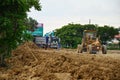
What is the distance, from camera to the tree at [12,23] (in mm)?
19797

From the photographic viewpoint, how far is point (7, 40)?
20172mm

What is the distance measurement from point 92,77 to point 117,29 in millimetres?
76990

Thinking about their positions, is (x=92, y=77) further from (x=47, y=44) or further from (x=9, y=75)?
(x=47, y=44)

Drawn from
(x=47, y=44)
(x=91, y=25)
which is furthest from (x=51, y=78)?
(x=91, y=25)

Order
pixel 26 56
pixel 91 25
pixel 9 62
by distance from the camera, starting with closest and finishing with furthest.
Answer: pixel 9 62 < pixel 26 56 < pixel 91 25

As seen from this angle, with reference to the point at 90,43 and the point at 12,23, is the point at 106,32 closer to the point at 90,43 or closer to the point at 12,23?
the point at 90,43

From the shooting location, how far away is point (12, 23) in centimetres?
2008

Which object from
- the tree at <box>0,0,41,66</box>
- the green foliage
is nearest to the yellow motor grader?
the tree at <box>0,0,41,66</box>

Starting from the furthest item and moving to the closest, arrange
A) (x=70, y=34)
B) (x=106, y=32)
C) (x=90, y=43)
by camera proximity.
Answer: (x=106, y=32)
(x=70, y=34)
(x=90, y=43)

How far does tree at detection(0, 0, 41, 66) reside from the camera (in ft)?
65.0

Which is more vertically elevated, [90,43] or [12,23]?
[12,23]

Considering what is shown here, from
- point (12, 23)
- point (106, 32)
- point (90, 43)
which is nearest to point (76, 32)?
point (106, 32)

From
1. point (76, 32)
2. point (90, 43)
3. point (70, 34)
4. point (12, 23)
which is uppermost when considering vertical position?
point (76, 32)

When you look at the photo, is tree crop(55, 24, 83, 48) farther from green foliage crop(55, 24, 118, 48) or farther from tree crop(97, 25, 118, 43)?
tree crop(97, 25, 118, 43)
